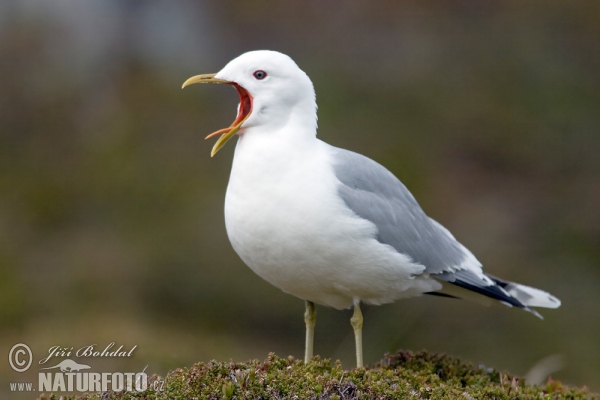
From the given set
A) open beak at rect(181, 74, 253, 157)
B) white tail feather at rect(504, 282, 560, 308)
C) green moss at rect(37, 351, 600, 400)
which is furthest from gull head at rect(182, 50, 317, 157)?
white tail feather at rect(504, 282, 560, 308)

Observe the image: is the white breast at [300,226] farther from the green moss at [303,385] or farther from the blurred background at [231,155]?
the blurred background at [231,155]

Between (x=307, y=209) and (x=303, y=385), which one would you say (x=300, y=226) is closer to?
(x=307, y=209)

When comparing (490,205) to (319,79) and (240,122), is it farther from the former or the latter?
(240,122)

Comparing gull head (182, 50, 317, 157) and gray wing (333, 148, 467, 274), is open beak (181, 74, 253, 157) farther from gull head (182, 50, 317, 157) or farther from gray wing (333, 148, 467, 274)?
gray wing (333, 148, 467, 274)

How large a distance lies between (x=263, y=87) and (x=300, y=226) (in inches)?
32.4

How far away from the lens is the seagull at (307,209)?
450 cm

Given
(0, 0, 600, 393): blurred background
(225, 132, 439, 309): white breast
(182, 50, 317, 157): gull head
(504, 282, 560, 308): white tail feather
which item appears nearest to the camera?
(225, 132, 439, 309): white breast

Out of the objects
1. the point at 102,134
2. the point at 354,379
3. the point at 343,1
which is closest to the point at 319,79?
the point at 343,1

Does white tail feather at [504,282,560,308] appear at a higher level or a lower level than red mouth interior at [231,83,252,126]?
lower

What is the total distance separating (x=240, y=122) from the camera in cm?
479

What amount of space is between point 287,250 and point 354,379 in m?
0.77

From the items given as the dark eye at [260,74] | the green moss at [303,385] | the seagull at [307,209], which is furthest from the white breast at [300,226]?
the green moss at [303,385]

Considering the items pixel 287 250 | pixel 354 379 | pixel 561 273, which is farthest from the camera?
pixel 561 273

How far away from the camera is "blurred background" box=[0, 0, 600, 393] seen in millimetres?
8469
